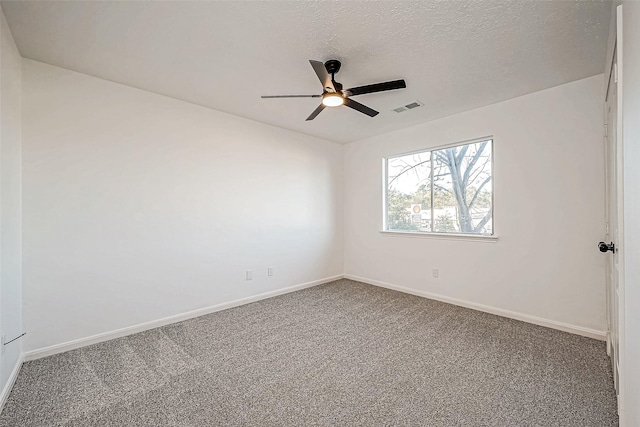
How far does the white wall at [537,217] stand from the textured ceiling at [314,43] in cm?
33

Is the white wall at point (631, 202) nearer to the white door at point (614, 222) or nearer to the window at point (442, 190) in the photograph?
the white door at point (614, 222)

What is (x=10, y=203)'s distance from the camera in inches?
81.2

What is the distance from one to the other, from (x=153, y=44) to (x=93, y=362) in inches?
102

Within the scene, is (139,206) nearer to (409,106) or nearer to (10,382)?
(10,382)

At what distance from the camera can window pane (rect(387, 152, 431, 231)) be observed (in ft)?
13.6

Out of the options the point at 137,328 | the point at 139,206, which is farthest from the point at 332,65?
the point at 137,328

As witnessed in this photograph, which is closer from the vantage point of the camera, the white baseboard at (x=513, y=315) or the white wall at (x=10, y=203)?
the white wall at (x=10, y=203)

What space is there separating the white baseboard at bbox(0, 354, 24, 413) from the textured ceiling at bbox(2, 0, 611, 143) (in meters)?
2.46

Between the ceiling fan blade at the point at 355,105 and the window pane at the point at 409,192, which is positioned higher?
the ceiling fan blade at the point at 355,105

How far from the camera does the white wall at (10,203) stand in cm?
187

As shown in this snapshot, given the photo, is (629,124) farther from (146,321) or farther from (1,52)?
(146,321)

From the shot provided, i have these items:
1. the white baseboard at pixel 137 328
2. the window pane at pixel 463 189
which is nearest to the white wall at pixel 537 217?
the window pane at pixel 463 189

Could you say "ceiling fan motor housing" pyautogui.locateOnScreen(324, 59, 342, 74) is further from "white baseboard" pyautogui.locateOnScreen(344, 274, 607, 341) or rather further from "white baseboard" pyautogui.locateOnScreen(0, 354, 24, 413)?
A: "white baseboard" pyautogui.locateOnScreen(0, 354, 24, 413)

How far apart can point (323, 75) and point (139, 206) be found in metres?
2.29
